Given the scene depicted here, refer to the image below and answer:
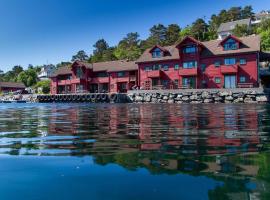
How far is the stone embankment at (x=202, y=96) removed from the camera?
36.2 m

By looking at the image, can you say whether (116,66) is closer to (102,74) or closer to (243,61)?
(102,74)

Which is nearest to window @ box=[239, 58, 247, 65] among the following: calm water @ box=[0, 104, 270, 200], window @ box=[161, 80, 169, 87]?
window @ box=[161, 80, 169, 87]

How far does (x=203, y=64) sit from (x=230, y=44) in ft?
15.1

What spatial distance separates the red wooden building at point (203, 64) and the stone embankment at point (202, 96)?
4.28m

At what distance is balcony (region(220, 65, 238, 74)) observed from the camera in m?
41.6

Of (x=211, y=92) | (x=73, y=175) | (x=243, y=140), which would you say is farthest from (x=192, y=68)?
(x=73, y=175)

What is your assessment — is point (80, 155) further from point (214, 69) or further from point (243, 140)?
point (214, 69)

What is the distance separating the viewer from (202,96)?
39.4 meters

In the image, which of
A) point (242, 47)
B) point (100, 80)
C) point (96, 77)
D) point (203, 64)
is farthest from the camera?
point (96, 77)

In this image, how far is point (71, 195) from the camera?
2621 mm

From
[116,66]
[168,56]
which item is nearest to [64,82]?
[116,66]

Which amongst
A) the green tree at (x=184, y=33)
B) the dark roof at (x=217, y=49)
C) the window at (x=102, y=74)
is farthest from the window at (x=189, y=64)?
the green tree at (x=184, y=33)

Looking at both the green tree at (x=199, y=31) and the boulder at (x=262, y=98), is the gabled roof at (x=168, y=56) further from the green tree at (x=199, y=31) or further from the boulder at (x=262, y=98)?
the green tree at (x=199, y=31)

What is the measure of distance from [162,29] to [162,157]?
8732cm
